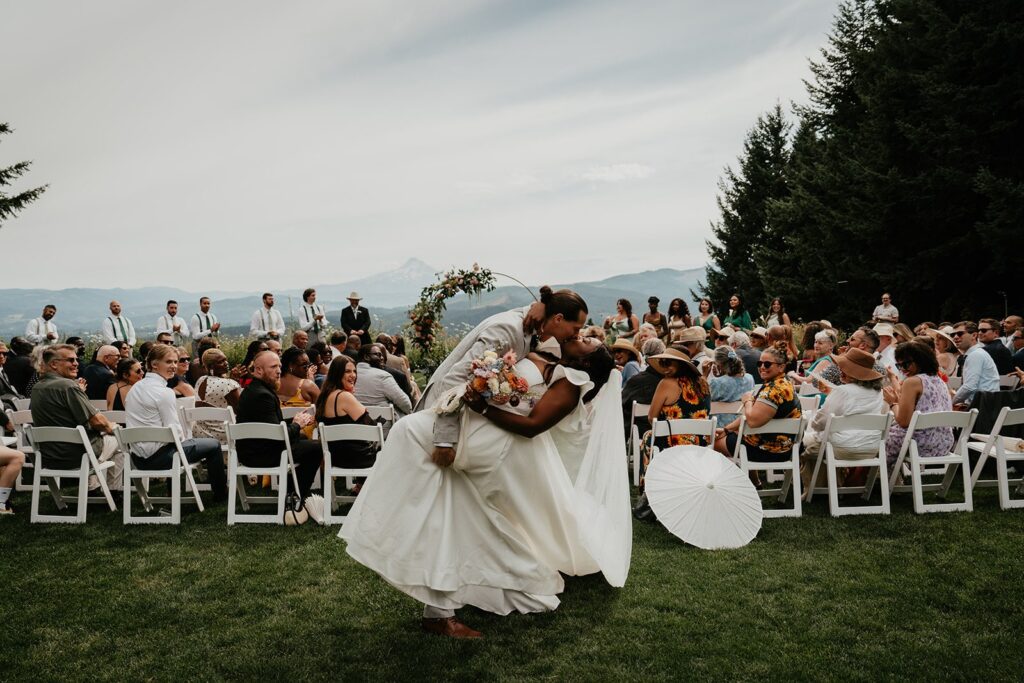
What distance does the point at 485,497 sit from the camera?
4.70 meters

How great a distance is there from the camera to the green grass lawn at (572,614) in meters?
4.30

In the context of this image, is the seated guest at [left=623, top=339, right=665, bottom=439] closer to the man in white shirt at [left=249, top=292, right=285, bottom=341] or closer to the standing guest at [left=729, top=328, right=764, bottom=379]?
the standing guest at [left=729, top=328, right=764, bottom=379]

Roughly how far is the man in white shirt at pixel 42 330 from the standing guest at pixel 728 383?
556 inches

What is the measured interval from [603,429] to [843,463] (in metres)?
2.92

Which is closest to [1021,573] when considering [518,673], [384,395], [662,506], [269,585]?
[662,506]

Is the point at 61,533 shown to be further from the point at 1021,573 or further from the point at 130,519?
the point at 1021,573

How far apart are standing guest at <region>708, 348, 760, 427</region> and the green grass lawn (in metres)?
1.88

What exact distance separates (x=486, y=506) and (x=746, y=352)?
712cm

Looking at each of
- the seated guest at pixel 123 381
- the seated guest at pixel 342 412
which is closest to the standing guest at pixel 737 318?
the seated guest at pixel 342 412

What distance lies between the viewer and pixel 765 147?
3872cm

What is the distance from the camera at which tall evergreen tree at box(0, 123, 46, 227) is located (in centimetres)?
2422

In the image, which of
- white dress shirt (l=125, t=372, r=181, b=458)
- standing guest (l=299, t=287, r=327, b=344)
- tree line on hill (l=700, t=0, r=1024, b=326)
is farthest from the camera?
tree line on hill (l=700, t=0, r=1024, b=326)

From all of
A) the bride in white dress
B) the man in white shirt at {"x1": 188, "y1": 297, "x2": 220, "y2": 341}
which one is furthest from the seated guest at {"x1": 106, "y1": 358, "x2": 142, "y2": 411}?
the man in white shirt at {"x1": 188, "y1": 297, "x2": 220, "y2": 341}

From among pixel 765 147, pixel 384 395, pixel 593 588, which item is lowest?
pixel 593 588
